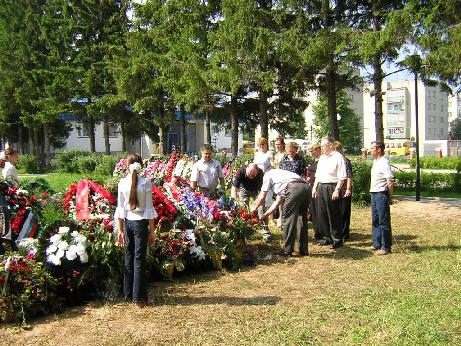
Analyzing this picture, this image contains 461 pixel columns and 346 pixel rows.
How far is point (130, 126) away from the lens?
2878 centimetres

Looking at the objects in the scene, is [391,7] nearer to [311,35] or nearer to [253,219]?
Answer: [311,35]

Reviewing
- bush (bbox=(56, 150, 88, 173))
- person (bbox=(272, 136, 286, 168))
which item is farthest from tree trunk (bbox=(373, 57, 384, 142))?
bush (bbox=(56, 150, 88, 173))

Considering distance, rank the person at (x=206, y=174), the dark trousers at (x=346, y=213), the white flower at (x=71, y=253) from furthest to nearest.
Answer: the dark trousers at (x=346, y=213) < the person at (x=206, y=174) < the white flower at (x=71, y=253)

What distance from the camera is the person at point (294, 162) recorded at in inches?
319

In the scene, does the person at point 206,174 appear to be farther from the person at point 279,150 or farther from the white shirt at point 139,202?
the white shirt at point 139,202

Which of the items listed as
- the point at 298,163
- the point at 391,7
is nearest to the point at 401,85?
the point at 391,7

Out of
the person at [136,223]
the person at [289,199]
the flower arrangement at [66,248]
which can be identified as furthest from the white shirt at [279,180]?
the flower arrangement at [66,248]

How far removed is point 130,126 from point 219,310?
24.7m

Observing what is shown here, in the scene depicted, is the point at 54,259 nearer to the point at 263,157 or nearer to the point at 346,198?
the point at 263,157

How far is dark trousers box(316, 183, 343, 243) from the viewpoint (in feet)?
26.0

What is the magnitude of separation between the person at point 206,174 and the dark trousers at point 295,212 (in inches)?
57.3

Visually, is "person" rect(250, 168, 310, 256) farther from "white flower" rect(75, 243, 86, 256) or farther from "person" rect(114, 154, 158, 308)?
"white flower" rect(75, 243, 86, 256)

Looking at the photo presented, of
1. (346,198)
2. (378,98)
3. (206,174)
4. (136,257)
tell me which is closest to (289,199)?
(346,198)

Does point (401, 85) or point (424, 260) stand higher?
point (401, 85)
